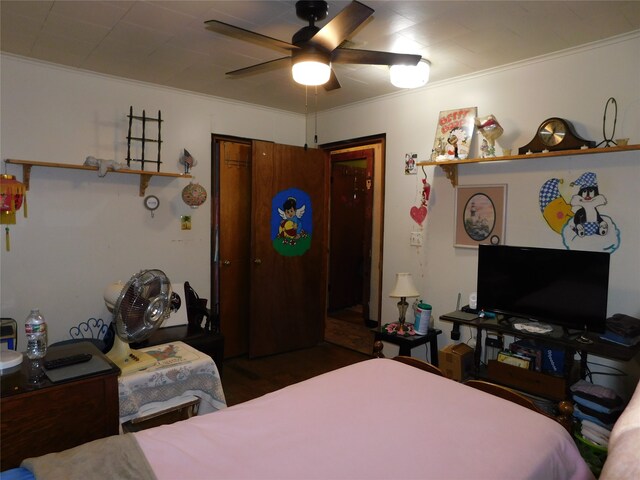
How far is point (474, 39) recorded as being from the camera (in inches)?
96.3

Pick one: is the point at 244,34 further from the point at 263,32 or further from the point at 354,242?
the point at 354,242

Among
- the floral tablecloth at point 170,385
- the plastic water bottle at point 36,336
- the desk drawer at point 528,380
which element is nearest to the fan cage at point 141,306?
the floral tablecloth at point 170,385

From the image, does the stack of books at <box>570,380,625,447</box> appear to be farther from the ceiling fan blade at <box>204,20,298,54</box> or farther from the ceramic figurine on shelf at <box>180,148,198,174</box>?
the ceramic figurine on shelf at <box>180,148,198,174</box>

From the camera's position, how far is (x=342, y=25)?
5.68 ft

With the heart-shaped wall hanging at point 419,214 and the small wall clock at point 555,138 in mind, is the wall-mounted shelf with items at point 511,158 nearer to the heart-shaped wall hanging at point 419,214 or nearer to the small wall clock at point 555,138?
the small wall clock at point 555,138

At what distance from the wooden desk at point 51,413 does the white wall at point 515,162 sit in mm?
2544

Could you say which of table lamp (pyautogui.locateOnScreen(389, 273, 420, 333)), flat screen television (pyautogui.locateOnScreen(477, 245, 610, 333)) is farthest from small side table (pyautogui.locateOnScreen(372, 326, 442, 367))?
flat screen television (pyautogui.locateOnScreen(477, 245, 610, 333))

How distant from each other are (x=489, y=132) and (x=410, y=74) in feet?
2.24

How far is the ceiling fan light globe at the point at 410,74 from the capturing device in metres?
2.75

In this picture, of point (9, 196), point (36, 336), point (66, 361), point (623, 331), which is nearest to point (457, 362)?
point (623, 331)

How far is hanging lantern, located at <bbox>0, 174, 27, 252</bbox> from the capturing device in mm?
2572

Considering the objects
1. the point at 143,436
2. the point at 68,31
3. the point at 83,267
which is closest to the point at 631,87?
the point at 143,436

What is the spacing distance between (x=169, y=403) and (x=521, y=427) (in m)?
1.51

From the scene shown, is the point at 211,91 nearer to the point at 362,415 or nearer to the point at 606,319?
the point at 362,415
